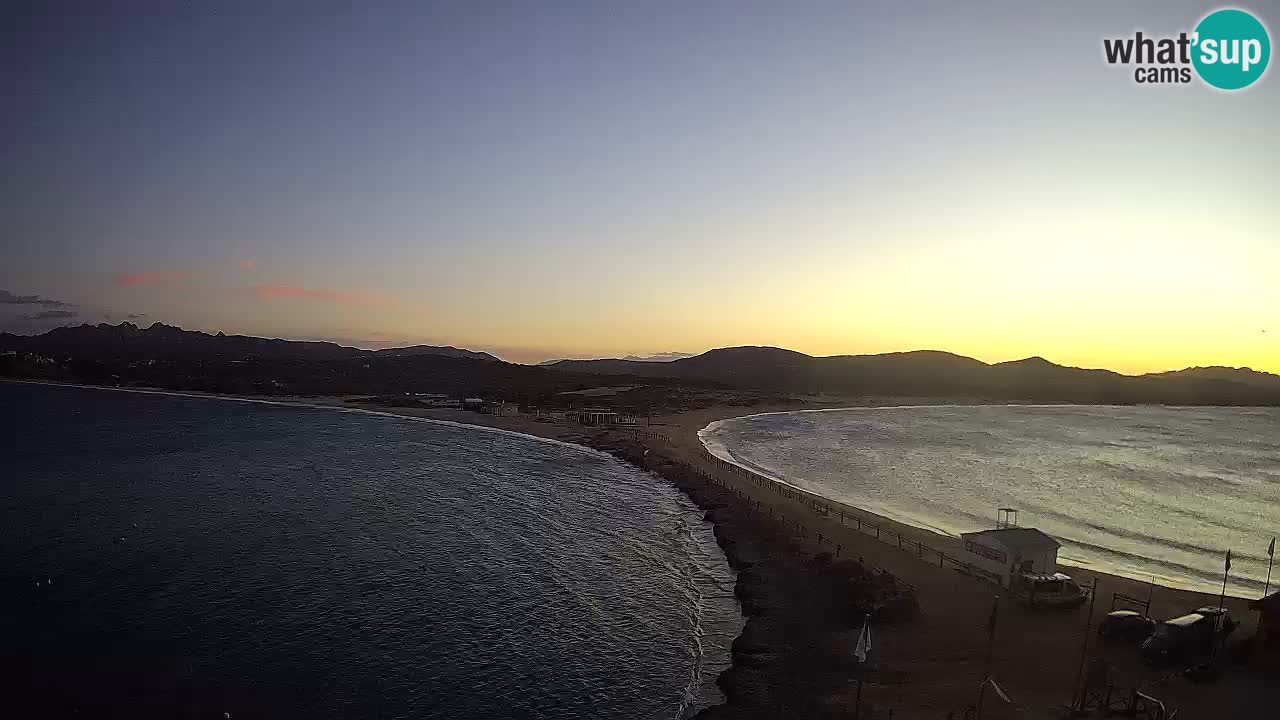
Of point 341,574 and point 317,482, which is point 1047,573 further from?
point 317,482

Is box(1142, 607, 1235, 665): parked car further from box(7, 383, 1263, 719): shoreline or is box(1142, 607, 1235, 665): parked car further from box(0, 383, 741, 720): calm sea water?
box(0, 383, 741, 720): calm sea water

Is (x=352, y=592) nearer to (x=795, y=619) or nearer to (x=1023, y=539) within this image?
(x=795, y=619)

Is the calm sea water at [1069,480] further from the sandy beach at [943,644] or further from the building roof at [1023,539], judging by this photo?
the building roof at [1023,539]

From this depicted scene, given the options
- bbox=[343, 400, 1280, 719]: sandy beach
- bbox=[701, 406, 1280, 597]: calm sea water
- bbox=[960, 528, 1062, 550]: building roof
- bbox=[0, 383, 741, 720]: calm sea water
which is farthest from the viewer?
bbox=[701, 406, 1280, 597]: calm sea water

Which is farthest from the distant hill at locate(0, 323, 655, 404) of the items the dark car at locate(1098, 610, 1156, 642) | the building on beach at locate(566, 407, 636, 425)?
the dark car at locate(1098, 610, 1156, 642)

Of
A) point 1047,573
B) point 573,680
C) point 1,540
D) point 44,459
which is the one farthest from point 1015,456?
point 44,459

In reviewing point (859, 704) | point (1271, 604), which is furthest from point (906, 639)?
point (1271, 604)
